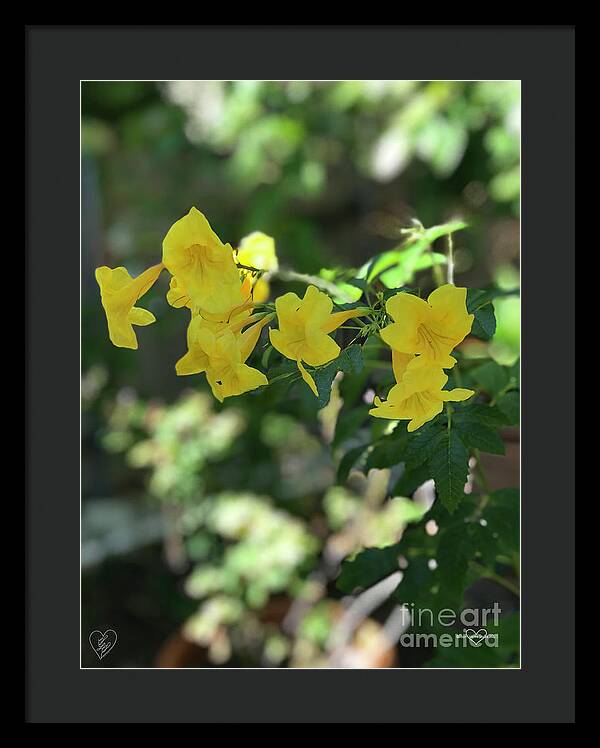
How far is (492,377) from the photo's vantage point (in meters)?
1.06

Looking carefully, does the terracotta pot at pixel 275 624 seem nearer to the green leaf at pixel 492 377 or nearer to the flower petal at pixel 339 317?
the green leaf at pixel 492 377

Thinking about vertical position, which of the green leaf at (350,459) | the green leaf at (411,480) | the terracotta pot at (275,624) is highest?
the green leaf at (350,459)

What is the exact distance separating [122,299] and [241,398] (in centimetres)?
100

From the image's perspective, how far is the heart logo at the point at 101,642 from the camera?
1122 mm

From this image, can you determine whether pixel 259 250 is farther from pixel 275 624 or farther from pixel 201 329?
pixel 275 624

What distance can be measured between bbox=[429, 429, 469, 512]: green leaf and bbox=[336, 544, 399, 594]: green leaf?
23cm

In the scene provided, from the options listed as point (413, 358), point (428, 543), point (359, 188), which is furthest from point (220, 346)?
point (359, 188)

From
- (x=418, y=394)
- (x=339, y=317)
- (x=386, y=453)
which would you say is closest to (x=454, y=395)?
(x=418, y=394)

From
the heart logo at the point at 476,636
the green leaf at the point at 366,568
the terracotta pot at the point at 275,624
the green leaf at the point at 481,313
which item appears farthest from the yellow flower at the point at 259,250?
the terracotta pot at the point at 275,624

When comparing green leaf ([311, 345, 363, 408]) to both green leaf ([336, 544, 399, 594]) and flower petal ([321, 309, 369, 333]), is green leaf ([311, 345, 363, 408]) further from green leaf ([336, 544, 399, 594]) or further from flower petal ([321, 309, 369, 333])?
green leaf ([336, 544, 399, 594])
